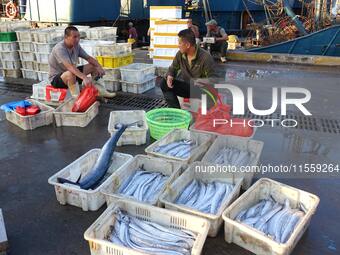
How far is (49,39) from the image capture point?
6762mm

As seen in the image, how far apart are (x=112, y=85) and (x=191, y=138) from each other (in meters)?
3.22

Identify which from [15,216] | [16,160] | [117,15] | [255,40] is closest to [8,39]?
[16,160]

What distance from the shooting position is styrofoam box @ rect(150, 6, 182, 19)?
8.46 m

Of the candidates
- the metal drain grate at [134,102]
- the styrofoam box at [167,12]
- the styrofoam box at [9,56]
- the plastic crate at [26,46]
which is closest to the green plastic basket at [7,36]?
the plastic crate at [26,46]

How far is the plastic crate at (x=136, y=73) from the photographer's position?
6426 mm

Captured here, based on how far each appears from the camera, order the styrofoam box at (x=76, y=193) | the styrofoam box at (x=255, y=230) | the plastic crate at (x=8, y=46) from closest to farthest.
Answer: the styrofoam box at (x=255, y=230)
the styrofoam box at (x=76, y=193)
the plastic crate at (x=8, y=46)

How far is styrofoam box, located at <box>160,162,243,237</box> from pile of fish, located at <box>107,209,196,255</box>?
21cm

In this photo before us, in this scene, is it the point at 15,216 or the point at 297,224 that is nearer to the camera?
the point at 297,224

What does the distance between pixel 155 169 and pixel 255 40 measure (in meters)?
14.0

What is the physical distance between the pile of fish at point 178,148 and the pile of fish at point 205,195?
450 millimetres

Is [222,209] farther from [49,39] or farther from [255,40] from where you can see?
[255,40]

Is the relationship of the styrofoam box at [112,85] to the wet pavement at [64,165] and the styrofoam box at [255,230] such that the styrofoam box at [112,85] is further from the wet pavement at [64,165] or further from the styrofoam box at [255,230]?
the styrofoam box at [255,230]

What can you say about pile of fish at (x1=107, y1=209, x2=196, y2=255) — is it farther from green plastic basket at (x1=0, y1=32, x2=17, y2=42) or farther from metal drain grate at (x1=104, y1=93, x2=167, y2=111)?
green plastic basket at (x1=0, y1=32, x2=17, y2=42)

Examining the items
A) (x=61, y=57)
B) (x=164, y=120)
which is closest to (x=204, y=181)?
(x=164, y=120)
